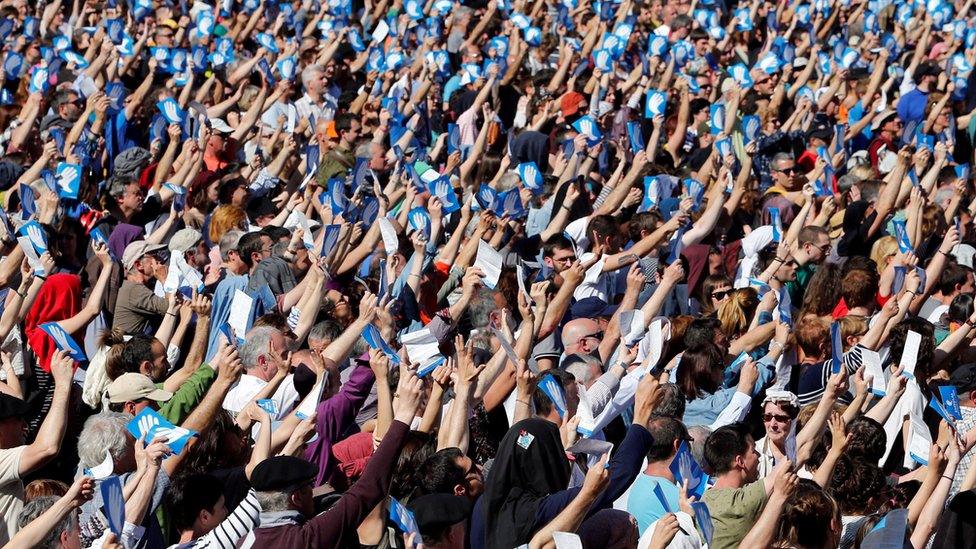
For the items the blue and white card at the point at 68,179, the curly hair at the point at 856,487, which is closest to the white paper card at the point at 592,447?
the curly hair at the point at 856,487

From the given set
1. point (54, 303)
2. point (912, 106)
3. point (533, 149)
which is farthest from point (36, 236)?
point (912, 106)

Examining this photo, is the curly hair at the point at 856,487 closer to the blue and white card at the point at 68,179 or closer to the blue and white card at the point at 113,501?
the blue and white card at the point at 113,501

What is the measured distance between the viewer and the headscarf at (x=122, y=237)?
31.8 ft

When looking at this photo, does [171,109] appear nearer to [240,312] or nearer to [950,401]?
[240,312]

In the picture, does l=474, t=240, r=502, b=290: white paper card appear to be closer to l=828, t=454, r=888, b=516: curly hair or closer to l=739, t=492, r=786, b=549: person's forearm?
l=828, t=454, r=888, b=516: curly hair

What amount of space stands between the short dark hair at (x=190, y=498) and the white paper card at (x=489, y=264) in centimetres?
283

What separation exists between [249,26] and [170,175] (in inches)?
205

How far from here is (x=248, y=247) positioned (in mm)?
8961

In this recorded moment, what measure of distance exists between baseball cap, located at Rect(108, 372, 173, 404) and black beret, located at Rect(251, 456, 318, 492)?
1480 millimetres

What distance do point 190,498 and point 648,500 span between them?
5.42 feet

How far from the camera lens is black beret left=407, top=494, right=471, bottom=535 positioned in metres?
5.26

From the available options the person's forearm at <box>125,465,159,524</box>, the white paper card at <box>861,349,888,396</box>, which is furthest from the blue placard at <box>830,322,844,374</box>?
the person's forearm at <box>125,465,159,524</box>

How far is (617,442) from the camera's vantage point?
22.9 feet

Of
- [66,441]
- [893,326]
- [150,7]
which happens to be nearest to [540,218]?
[893,326]
